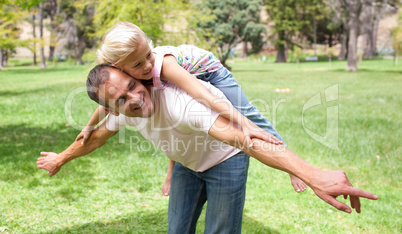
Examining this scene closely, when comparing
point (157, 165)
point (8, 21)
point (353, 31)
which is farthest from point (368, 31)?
point (157, 165)

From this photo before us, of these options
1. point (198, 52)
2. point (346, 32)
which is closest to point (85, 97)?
point (198, 52)

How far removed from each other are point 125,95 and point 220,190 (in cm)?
79

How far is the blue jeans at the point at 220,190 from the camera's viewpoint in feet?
7.04

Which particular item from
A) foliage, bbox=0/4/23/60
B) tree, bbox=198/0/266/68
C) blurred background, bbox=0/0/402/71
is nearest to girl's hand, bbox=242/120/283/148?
blurred background, bbox=0/0/402/71

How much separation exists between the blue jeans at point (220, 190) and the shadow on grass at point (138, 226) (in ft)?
5.10

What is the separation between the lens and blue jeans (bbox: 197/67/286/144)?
2.32 metres

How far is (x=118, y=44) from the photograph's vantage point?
6.33ft

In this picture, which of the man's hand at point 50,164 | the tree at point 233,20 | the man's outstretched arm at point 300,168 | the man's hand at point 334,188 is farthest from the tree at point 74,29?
the man's hand at point 334,188

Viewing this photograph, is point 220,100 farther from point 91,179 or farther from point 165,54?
point 91,179

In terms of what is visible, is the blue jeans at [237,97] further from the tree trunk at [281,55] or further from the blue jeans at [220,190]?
the tree trunk at [281,55]

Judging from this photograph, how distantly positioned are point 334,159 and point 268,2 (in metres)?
38.8

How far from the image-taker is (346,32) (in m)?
45.1

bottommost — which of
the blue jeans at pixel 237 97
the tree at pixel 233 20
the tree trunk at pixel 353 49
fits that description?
the blue jeans at pixel 237 97

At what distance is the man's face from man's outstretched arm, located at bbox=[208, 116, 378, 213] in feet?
1.29
